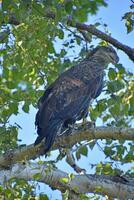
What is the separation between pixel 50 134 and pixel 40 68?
1.84 m

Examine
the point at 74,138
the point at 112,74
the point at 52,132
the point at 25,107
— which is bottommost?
the point at 74,138

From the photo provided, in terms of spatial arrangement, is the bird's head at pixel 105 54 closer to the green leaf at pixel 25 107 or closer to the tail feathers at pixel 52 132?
the green leaf at pixel 25 107

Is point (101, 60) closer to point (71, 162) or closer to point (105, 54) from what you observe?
point (105, 54)

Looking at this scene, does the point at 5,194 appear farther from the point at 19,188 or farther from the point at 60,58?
the point at 60,58

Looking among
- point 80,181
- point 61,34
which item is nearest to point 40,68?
point 61,34

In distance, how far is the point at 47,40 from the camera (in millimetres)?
6609

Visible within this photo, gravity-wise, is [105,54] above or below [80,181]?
above

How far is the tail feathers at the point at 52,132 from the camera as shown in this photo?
5.04 metres

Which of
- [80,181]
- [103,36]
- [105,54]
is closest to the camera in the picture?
[80,181]

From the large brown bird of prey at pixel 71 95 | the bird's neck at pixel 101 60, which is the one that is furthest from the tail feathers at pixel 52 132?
the bird's neck at pixel 101 60

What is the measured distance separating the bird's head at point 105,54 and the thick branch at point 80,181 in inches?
92.5

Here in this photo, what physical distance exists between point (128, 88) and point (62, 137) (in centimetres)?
98

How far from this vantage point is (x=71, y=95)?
608 cm

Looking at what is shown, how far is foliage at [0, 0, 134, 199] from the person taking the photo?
5070mm
